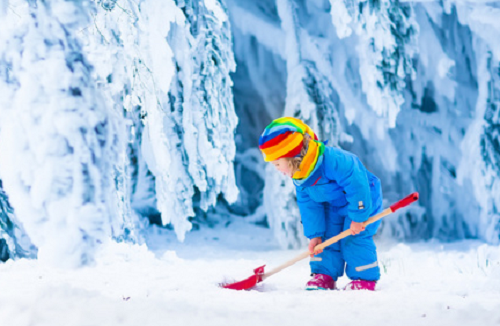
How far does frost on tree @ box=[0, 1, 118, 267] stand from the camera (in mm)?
2521

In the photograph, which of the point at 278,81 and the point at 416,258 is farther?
the point at 278,81

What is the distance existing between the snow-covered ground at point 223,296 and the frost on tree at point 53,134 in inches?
7.4

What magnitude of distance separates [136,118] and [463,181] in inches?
126

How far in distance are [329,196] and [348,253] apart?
1.00 ft

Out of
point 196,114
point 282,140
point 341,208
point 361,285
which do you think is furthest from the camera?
point 196,114

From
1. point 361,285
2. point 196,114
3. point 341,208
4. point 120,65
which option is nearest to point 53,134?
point 120,65

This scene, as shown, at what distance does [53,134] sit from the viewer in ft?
8.30

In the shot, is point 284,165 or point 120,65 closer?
point 284,165

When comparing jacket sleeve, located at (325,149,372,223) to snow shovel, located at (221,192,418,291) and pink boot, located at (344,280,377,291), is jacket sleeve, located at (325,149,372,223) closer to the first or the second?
snow shovel, located at (221,192,418,291)

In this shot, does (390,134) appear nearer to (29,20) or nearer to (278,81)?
(278,81)

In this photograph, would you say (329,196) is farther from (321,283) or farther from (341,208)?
(321,283)

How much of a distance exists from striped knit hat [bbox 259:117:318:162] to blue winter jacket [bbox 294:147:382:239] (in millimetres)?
157

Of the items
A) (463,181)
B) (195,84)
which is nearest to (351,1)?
(195,84)

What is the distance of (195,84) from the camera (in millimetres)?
3500
